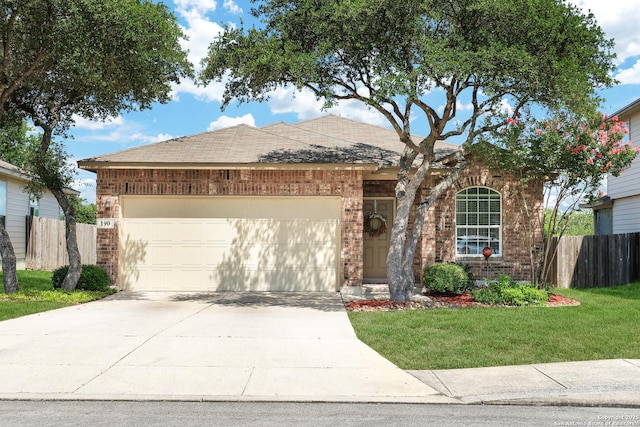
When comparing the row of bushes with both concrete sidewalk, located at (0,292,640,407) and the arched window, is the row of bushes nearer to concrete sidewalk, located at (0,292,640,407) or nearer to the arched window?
the arched window

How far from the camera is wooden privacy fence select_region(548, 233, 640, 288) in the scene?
1564 centimetres

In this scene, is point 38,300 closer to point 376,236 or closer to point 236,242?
point 236,242

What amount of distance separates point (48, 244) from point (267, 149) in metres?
12.4

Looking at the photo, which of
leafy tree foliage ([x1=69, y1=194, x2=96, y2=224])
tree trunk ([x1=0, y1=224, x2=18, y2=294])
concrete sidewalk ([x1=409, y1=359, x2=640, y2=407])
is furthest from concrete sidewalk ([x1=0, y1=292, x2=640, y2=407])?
leafy tree foliage ([x1=69, y1=194, x2=96, y2=224])

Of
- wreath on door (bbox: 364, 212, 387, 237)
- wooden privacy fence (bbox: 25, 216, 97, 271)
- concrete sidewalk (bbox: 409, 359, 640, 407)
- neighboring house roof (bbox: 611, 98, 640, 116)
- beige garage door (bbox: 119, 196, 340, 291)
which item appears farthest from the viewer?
wooden privacy fence (bbox: 25, 216, 97, 271)

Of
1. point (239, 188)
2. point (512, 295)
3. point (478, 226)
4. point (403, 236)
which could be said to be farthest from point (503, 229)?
point (239, 188)

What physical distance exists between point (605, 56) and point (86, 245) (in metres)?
18.6

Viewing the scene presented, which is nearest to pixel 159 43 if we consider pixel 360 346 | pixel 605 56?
pixel 360 346

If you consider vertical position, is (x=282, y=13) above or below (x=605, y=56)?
above

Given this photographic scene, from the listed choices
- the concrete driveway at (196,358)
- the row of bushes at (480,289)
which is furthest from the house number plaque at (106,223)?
the row of bushes at (480,289)

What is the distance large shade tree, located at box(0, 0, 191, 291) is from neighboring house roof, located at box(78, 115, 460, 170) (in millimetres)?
1447

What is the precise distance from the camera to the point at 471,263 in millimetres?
14836

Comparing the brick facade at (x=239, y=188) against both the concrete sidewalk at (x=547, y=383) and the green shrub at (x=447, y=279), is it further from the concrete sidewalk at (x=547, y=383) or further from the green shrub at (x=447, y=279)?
the concrete sidewalk at (x=547, y=383)

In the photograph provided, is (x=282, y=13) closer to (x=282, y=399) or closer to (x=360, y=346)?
→ (x=360, y=346)
